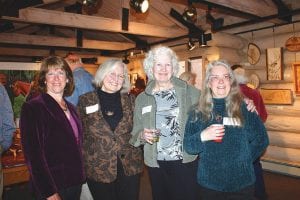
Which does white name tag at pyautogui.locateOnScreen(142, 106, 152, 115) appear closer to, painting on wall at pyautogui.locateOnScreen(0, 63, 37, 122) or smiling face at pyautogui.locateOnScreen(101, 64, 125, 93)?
smiling face at pyautogui.locateOnScreen(101, 64, 125, 93)

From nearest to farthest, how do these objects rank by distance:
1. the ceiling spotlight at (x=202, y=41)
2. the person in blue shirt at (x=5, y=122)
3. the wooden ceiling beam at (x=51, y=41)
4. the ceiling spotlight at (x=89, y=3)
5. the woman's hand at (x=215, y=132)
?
1. the woman's hand at (x=215, y=132)
2. the person in blue shirt at (x=5, y=122)
3. the ceiling spotlight at (x=89, y=3)
4. the ceiling spotlight at (x=202, y=41)
5. the wooden ceiling beam at (x=51, y=41)

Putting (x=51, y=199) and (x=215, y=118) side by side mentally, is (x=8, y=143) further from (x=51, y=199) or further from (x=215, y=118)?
(x=215, y=118)

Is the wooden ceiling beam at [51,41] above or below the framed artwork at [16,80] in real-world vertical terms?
above

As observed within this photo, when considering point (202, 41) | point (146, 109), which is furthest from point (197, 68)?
point (146, 109)

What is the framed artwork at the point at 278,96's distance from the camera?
561 cm

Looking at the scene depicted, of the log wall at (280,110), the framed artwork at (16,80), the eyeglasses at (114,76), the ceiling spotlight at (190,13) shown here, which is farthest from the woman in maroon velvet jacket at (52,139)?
the log wall at (280,110)

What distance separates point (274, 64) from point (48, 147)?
16.8 feet

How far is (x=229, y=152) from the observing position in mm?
1907

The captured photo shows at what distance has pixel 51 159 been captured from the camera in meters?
1.95

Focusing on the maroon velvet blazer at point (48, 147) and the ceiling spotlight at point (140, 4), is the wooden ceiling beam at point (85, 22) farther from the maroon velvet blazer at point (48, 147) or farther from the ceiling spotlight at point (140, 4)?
the maroon velvet blazer at point (48, 147)

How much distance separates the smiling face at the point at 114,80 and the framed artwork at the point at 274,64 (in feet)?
14.3

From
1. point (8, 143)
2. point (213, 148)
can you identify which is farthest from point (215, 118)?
point (8, 143)

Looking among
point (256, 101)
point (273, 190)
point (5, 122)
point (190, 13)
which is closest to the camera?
point (5, 122)

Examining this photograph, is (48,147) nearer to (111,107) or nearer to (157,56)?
(111,107)
